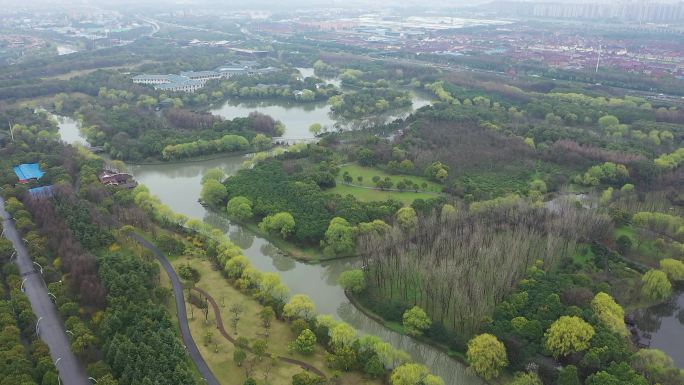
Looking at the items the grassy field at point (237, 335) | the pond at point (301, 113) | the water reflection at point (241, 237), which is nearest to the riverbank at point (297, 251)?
the water reflection at point (241, 237)

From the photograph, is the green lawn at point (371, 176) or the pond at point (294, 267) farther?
the green lawn at point (371, 176)

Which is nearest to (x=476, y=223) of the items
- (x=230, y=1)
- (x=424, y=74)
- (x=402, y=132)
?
(x=402, y=132)

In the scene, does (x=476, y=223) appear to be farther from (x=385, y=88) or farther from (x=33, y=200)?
(x=385, y=88)

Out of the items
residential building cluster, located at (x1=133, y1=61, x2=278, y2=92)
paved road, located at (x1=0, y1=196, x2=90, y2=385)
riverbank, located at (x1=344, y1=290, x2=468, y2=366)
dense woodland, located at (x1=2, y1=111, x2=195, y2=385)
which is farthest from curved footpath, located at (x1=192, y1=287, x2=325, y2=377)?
residential building cluster, located at (x1=133, y1=61, x2=278, y2=92)

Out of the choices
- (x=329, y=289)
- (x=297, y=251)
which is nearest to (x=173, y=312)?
(x=329, y=289)

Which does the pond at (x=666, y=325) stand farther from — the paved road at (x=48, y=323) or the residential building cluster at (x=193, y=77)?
the residential building cluster at (x=193, y=77)
